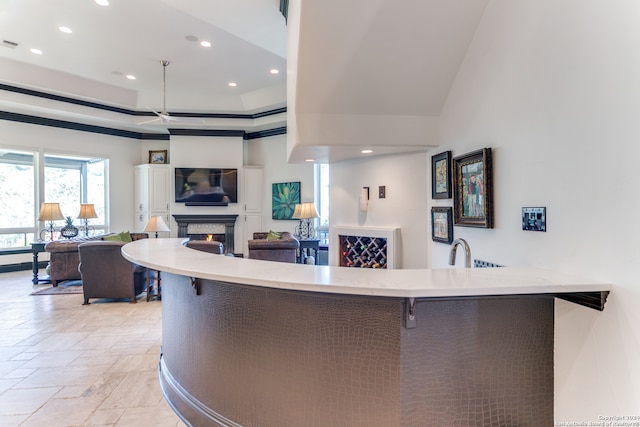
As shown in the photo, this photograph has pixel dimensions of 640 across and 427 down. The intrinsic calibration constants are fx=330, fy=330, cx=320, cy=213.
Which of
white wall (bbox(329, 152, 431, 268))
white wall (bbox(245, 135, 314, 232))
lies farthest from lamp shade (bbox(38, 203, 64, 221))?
white wall (bbox(329, 152, 431, 268))

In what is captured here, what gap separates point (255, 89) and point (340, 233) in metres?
4.20

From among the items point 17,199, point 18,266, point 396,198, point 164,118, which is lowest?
point 18,266

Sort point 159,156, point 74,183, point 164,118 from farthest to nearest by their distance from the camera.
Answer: point 159,156, point 74,183, point 164,118

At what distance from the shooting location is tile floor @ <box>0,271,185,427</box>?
6.95ft

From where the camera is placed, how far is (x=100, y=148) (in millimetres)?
7891

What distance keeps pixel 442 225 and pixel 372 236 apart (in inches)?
47.1

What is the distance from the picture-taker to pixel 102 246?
4434 millimetres

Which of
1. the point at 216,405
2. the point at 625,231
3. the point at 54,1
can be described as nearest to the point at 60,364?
the point at 216,405

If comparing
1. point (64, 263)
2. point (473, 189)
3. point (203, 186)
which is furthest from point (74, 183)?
point (473, 189)

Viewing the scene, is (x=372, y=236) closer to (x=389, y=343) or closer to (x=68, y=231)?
(x=389, y=343)

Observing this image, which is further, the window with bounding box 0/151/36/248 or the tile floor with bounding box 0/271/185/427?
the window with bounding box 0/151/36/248

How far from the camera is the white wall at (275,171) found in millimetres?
7828

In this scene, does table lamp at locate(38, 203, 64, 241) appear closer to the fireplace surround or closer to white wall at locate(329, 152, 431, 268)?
→ the fireplace surround

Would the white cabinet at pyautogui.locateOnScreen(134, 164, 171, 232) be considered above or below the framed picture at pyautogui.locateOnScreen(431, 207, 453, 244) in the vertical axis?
above
